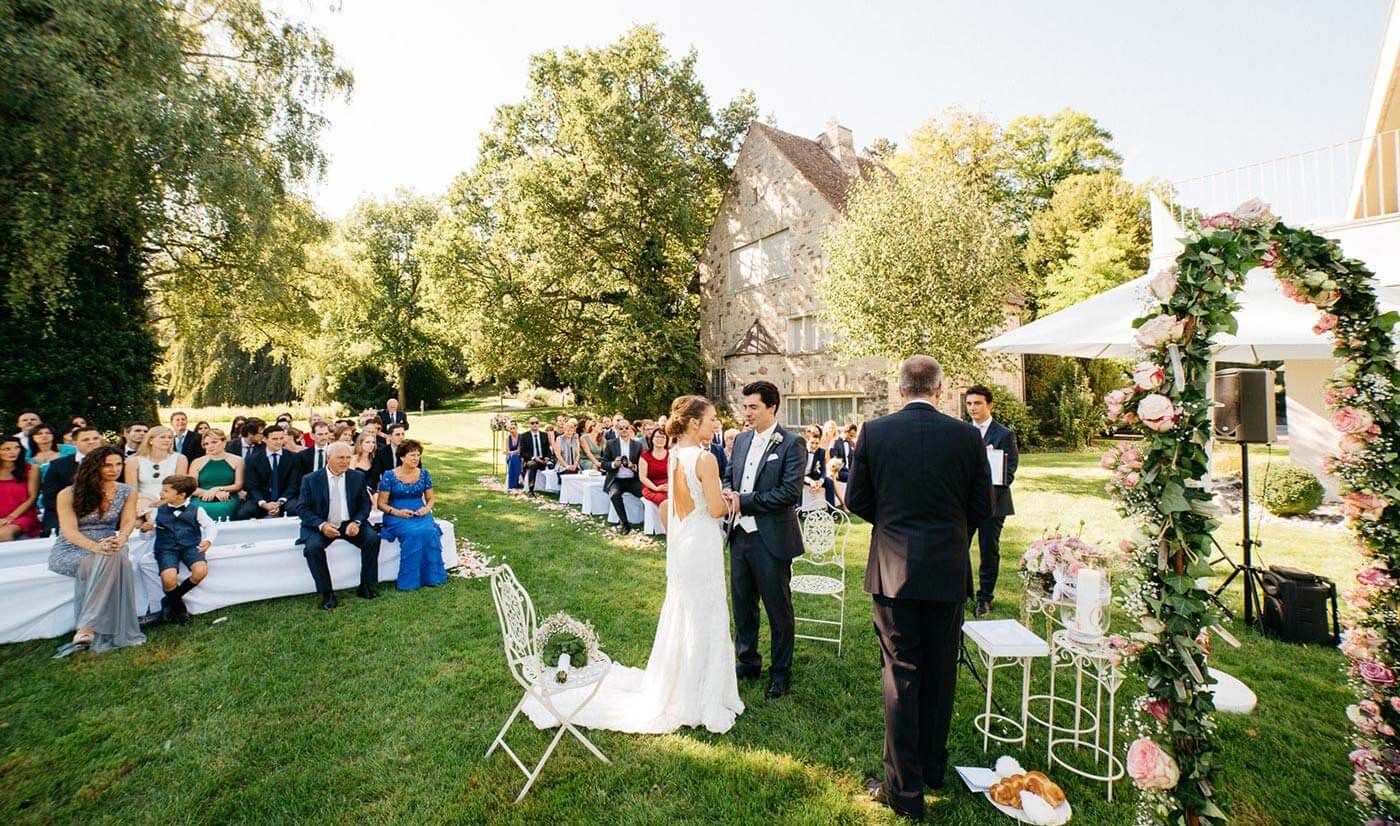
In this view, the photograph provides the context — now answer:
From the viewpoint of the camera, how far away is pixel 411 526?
7.48 meters

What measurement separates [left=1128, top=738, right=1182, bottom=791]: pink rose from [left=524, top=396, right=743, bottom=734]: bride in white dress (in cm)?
231

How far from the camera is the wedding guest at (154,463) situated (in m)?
7.29

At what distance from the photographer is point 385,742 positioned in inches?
161

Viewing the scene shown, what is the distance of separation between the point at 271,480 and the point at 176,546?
2598 mm

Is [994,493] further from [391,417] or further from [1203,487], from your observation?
[391,417]

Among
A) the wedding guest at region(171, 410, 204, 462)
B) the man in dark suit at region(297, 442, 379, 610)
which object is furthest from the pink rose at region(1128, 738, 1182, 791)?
the wedding guest at region(171, 410, 204, 462)

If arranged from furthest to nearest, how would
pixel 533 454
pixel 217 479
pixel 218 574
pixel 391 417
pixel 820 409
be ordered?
pixel 820 409 < pixel 533 454 < pixel 391 417 < pixel 217 479 < pixel 218 574

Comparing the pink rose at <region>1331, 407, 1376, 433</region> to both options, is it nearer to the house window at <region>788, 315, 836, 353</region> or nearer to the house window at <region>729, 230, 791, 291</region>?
the house window at <region>788, 315, 836, 353</region>

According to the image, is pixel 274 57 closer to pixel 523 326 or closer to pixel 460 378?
pixel 523 326

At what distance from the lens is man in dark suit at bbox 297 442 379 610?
684 centimetres

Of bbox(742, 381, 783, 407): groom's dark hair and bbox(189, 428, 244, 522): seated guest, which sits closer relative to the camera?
bbox(742, 381, 783, 407): groom's dark hair

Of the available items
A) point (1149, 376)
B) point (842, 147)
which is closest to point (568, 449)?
point (1149, 376)

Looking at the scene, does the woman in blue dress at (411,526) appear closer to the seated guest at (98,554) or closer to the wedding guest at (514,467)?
the seated guest at (98,554)

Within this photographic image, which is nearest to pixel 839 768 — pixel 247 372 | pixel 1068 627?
pixel 1068 627
